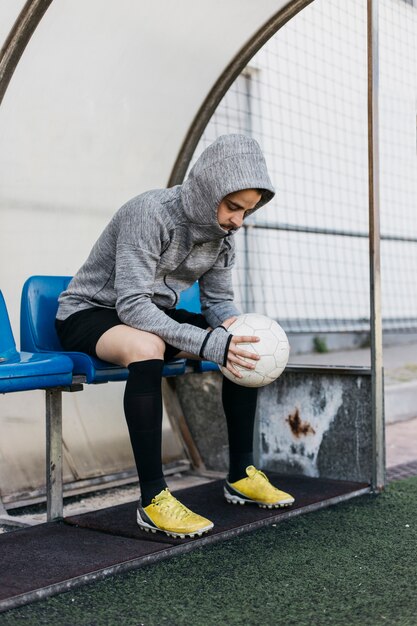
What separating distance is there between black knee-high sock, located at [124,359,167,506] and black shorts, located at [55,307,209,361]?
0.68 feet

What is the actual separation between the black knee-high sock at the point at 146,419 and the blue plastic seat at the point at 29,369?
223 mm

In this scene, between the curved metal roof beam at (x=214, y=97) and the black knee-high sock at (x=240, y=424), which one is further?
the curved metal roof beam at (x=214, y=97)

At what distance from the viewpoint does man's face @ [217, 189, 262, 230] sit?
2600 mm

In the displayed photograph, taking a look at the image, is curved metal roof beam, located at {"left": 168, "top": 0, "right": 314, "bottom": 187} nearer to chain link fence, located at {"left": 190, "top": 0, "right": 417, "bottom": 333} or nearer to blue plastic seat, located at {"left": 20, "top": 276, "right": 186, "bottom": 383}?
chain link fence, located at {"left": 190, "top": 0, "right": 417, "bottom": 333}

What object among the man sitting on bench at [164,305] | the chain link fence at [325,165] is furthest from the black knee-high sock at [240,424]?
the chain link fence at [325,165]

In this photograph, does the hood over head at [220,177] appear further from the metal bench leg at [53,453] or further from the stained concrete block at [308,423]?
the stained concrete block at [308,423]

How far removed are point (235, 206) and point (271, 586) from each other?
1.19m

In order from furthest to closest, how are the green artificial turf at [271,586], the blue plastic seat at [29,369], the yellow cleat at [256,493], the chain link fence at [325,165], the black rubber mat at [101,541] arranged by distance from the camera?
the chain link fence at [325,165] → the yellow cleat at [256,493] → the blue plastic seat at [29,369] → the black rubber mat at [101,541] → the green artificial turf at [271,586]

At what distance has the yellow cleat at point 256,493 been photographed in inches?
111

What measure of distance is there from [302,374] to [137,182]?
1.18 m

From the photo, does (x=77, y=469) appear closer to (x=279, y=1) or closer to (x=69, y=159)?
(x=69, y=159)

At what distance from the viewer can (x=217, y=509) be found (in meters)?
2.83

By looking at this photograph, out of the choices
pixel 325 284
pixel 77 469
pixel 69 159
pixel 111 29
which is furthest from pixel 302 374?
pixel 325 284

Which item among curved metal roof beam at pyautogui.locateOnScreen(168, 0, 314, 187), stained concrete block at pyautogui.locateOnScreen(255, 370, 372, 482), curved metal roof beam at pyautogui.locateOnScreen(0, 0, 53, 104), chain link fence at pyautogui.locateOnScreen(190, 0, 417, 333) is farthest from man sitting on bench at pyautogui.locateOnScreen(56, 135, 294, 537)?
chain link fence at pyautogui.locateOnScreen(190, 0, 417, 333)
